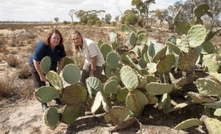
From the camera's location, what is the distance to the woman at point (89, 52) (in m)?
3.62

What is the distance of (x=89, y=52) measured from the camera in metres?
3.69

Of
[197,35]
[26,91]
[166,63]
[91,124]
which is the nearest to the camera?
[197,35]

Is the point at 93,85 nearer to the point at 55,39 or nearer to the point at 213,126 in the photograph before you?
the point at 55,39

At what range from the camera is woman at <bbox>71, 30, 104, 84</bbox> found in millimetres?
3623

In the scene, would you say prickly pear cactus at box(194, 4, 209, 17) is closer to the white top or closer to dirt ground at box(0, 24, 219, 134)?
dirt ground at box(0, 24, 219, 134)

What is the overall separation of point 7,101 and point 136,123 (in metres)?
2.67

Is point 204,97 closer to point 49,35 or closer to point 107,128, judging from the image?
point 107,128

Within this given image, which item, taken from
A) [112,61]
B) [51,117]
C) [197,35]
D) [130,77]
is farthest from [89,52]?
[197,35]

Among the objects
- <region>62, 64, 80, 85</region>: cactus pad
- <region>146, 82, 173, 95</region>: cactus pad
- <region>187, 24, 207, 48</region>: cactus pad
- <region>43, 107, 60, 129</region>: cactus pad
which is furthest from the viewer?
<region>62, 64, 80, 85</region>: cactus pad

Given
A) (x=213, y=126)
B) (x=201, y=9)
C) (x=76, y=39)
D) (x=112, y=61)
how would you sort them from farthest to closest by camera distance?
(x=112, y=61) → (x=201, y=9) → (x=76, y=39) → (x=213, y=126)

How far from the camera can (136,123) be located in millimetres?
3199

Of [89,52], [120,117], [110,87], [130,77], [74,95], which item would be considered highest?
[89,52]

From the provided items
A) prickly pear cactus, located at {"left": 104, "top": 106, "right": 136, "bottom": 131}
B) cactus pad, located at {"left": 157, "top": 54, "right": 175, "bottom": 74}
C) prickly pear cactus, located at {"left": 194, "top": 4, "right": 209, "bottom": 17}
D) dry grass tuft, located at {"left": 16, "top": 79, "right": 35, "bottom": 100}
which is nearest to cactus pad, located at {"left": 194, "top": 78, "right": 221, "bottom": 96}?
cactus pad, located at {"left": 157, "top": 54, "right": 175, "bottom": 74}

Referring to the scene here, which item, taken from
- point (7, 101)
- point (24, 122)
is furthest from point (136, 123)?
point (7, 101)
